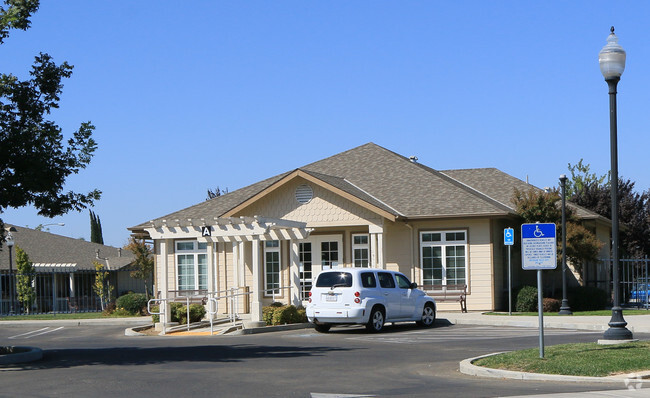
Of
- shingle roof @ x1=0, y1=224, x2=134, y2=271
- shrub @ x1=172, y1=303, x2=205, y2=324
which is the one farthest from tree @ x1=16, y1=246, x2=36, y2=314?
shrub @ x1=172, y1=303, x2=205, y2=324

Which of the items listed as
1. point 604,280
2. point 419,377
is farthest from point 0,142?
point 604,280

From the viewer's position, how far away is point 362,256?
105 feet

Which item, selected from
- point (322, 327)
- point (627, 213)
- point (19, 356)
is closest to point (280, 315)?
point (322, 327)

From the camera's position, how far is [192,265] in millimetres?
34312

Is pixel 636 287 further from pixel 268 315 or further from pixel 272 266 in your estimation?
pixel 268 315

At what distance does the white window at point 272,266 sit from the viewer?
3284cm

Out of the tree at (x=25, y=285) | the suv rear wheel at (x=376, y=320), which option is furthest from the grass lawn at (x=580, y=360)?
the tree at (x=25, y=285)

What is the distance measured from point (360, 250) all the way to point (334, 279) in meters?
8.83

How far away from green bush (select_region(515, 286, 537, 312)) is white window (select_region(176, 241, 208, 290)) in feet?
38.5

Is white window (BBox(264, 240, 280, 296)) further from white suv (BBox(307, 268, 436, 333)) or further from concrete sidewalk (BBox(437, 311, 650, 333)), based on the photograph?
white suv (BBox(307, 268, 436, 333))

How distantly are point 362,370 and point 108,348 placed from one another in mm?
8083

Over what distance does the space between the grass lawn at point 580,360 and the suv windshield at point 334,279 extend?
8117mm

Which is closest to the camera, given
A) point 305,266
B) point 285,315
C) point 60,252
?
point 285,315

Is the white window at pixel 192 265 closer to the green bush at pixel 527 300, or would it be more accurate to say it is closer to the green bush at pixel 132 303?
the green bush at pixel 132 303
